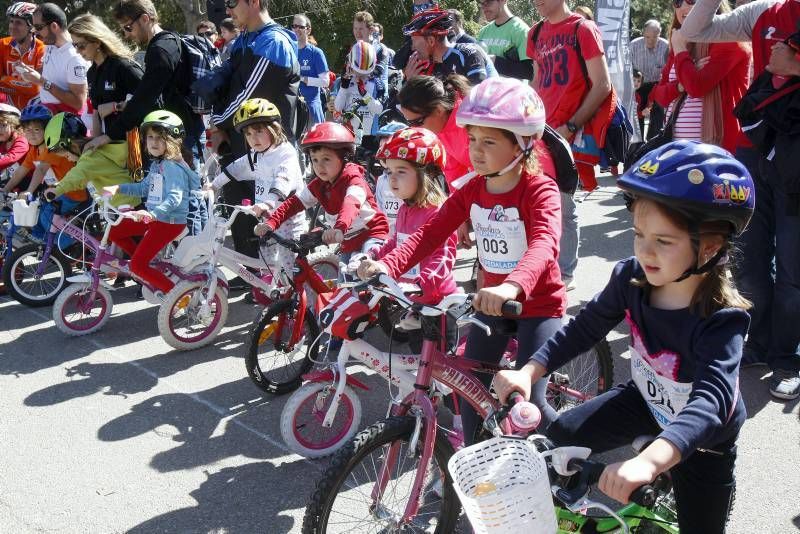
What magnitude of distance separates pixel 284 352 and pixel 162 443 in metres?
0.90

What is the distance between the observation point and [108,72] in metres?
6.68

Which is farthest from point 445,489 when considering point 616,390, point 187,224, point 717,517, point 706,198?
point 187,224

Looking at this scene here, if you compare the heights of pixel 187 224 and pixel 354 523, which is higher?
pixel 187 224

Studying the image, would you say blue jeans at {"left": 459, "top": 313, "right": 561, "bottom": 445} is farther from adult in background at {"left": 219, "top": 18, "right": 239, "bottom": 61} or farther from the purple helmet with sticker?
adult in background at {"left": 219, "top": 18, "right": 239, "bottom": 61}

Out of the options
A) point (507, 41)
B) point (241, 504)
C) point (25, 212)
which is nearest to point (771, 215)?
point (241, 504)

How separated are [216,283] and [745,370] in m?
3.51

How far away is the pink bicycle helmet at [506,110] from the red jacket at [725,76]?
1.97m

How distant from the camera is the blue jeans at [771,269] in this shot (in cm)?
430

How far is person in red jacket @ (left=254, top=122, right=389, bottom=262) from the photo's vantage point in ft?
16.1

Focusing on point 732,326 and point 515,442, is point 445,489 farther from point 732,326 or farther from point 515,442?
point 732,326

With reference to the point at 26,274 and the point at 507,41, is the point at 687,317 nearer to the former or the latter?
the point at 507,41

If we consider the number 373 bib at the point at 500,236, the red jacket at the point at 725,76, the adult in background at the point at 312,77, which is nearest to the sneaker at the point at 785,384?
the red jacket at the point at 725,76

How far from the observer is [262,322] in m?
4.59

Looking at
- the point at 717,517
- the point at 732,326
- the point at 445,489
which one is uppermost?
the point at 732,326
